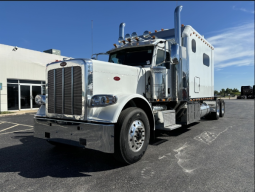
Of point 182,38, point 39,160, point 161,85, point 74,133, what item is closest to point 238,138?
point 161,85

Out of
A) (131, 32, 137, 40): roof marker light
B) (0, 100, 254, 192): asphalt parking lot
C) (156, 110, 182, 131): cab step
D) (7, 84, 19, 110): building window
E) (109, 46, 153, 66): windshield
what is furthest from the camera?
(7, 84, 19, 110): building window

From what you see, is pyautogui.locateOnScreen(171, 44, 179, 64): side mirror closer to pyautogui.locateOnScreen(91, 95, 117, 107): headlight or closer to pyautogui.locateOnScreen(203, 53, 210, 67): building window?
pyautogui.locateOnScreen(91, 95, 117, 107): headlight

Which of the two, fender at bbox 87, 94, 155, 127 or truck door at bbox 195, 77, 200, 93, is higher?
truck door at bbox 195, 77, 200, 93

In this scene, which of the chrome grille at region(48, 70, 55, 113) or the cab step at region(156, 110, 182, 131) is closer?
the chrome grille at region(48, 70, 55, 113)

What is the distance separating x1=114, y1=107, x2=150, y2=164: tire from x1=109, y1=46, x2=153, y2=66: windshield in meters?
1.80

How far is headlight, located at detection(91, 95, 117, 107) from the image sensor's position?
3.42 m

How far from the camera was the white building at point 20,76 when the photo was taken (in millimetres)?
14219

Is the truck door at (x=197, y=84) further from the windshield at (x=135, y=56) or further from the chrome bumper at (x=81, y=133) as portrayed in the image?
the chrome bumper at (x=81, y=133)

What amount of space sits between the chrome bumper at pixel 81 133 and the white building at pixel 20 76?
38.2 feet

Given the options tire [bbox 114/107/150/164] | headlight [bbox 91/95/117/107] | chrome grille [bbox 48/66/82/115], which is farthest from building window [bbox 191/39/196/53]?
chrome grille [bbox 48/66/82/115]

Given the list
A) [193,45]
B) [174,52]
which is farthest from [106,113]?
[193,45]

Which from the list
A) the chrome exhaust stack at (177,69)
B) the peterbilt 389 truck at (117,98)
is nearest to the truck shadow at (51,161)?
the peterbilt 389 truck at (117,98)

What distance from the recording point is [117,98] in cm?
348

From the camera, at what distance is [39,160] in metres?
3.96
